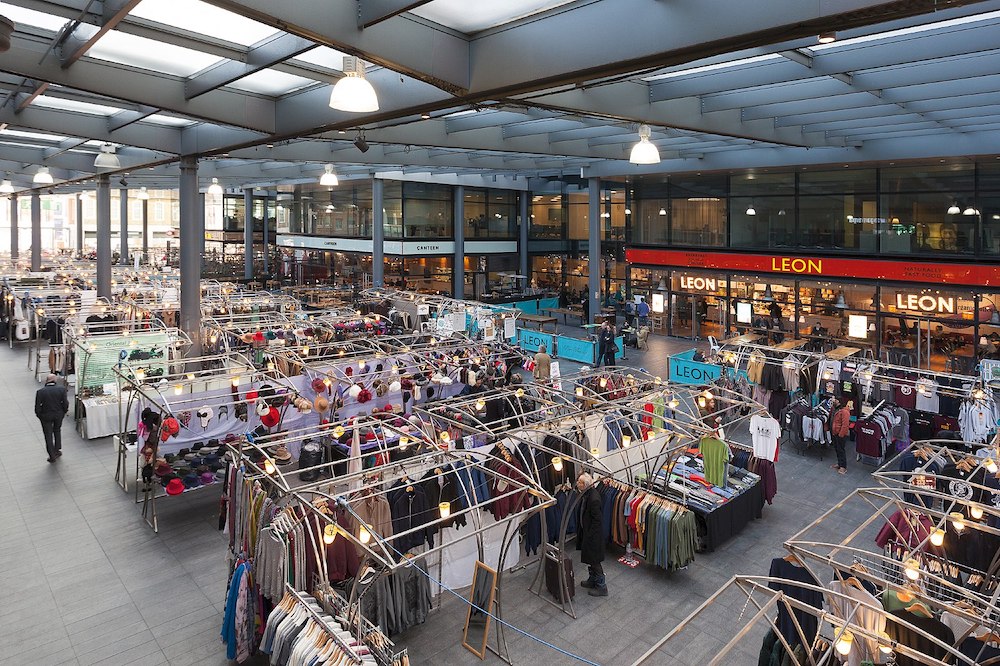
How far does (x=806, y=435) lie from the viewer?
1308cm

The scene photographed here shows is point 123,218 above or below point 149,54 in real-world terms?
above

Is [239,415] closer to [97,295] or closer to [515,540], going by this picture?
[515,540]

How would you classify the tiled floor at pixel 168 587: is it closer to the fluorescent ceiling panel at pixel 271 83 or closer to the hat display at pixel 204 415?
the hat display at pixel 204 415

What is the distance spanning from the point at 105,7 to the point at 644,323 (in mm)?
23060

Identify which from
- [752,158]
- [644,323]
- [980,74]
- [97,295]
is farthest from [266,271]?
[980,74]

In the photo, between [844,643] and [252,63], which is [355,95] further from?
[844,643]

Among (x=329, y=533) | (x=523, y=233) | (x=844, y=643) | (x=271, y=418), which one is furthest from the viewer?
(x=523, y=233)

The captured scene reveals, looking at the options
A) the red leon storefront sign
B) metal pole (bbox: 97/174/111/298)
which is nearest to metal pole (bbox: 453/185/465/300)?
the red leon storefront sign

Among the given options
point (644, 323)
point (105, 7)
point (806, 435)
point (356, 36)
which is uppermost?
point (105, 7)

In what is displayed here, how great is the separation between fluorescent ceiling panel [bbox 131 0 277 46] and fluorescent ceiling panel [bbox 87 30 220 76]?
0.97 m

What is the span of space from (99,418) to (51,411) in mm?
1747

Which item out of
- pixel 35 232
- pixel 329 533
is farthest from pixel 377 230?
pixel 329 533

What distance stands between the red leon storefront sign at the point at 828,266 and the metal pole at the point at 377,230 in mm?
11511

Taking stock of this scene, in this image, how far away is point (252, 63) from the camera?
8.59 meters
